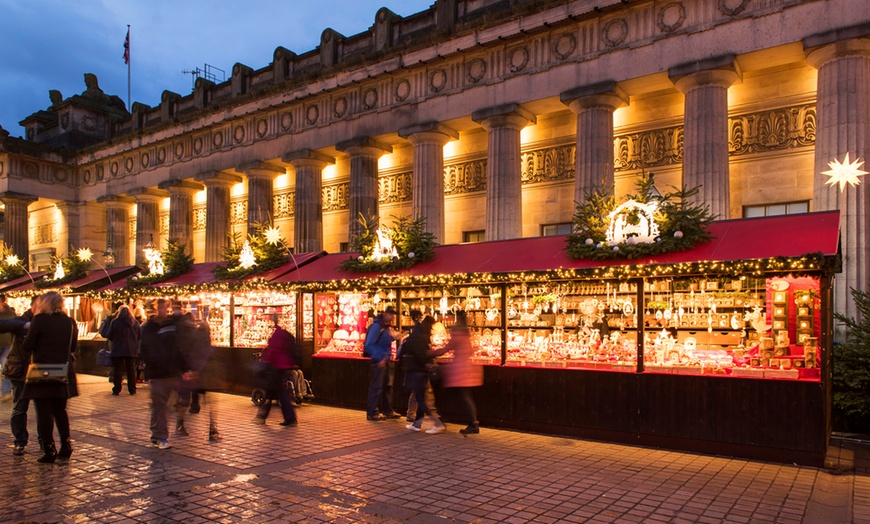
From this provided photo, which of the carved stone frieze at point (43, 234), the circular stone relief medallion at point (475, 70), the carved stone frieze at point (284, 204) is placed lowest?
the carved stone frieze at point (43, 234)

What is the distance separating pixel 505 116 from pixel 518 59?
1.66m

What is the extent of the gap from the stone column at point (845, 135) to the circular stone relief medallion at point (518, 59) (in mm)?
7119

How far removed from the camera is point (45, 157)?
34281 mm

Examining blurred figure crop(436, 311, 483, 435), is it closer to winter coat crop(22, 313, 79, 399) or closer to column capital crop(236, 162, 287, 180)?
winter coat crop(22, 313, 79, 399)

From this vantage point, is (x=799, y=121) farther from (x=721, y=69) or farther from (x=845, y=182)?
(x=845, y=182)

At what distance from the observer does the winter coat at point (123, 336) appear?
14055 millimetres

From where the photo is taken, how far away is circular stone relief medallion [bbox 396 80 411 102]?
21272 millimetres

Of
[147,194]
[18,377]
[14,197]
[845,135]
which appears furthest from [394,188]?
[14,197]

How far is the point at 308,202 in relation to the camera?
961 inches

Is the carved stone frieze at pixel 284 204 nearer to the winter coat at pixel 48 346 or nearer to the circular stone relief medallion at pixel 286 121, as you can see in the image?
the circular stone relief medallion at pixel 286 121

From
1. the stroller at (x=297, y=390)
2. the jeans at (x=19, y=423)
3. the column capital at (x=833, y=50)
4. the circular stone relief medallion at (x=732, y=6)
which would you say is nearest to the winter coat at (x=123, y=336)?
the stroller at (x=297, y=390)

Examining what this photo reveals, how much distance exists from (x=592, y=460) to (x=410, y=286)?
534 cm

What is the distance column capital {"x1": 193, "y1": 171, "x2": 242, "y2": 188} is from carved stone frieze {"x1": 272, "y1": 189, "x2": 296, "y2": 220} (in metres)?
1.87

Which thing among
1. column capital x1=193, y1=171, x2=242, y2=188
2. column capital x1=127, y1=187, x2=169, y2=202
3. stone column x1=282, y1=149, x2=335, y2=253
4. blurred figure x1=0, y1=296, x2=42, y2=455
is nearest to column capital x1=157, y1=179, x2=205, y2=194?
column capital x1=193, y1=171, x2=242, y2=188
